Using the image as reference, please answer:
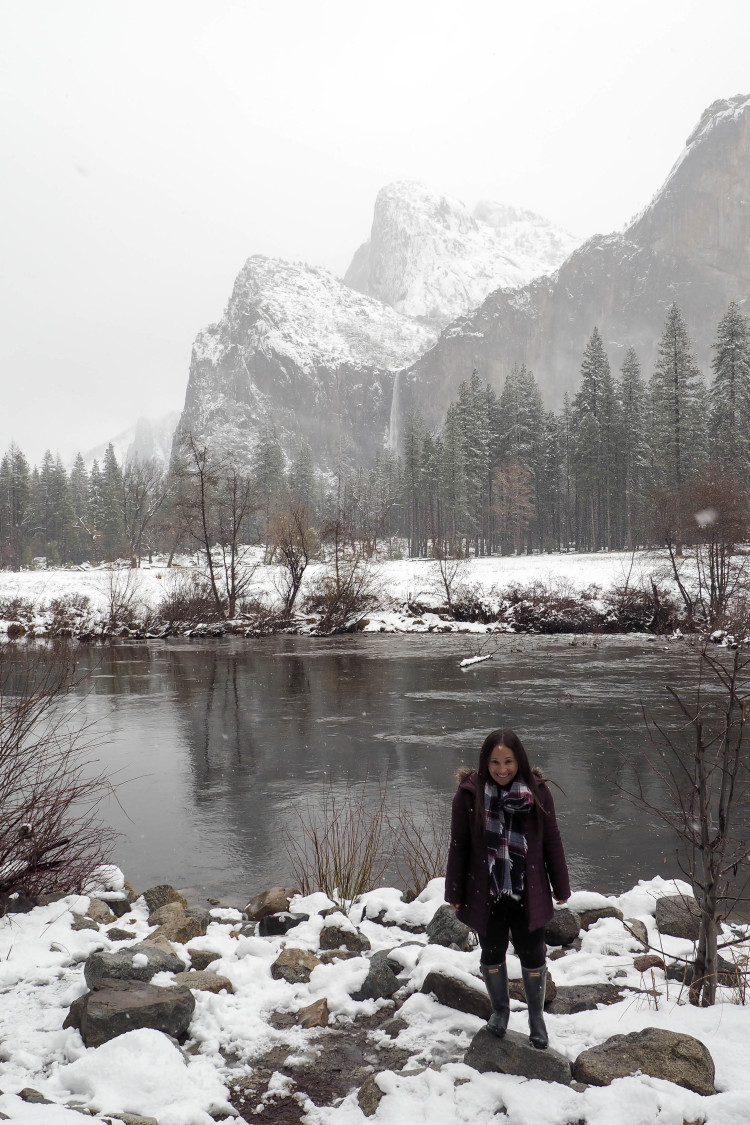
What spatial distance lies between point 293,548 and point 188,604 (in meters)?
5.99

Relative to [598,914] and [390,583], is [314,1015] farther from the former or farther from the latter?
[390,583]

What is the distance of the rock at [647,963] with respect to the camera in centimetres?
456

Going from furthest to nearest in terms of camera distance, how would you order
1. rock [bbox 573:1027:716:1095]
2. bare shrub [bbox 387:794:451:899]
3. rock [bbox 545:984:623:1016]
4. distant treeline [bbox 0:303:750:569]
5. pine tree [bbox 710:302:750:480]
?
1. pine tree [bbox 710:302:750:480]
2. distant treeline [bbox 0:303:750:569]
3. bare shrub [bbox 387:794:451:899]
4. rock [bbox 545:984:623:1016]
5. rock [bbox 573:1027:716:1095]

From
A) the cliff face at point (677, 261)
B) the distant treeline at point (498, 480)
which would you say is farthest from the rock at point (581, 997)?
the cliff face at point (677, 261)

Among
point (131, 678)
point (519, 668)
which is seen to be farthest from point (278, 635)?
point (519, 668)

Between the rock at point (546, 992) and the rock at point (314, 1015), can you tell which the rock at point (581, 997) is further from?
the rock at point (314, 1015)

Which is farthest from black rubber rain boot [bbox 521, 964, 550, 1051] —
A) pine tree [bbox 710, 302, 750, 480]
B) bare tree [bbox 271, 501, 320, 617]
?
pine tree [bbox 710, 302, 750, 480]

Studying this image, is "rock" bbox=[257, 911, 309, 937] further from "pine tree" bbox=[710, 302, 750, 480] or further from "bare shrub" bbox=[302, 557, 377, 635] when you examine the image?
"pine tree" bbox=[710, 302, 750, 480]

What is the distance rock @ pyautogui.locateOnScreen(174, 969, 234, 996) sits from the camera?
4293mm

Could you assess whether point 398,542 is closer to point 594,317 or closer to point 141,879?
point 141,879

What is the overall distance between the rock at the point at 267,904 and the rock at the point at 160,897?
595 mm

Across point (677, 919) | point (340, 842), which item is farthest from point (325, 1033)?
point (340, 842)

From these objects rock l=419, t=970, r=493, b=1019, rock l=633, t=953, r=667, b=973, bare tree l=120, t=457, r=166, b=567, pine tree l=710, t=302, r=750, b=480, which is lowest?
rock l=633, t=953, r=667, b=973

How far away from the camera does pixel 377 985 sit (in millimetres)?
4324
